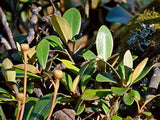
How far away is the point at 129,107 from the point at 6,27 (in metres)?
0.62

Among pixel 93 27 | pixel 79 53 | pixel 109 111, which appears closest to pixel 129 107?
pixel 109 111

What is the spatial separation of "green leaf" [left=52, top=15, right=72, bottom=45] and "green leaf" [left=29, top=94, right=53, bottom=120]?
0.75 ft

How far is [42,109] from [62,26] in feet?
0.89

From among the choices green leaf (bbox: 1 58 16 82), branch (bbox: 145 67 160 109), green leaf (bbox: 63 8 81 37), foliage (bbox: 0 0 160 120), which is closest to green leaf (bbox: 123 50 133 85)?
foliage (bbox: 0 0 160 120)

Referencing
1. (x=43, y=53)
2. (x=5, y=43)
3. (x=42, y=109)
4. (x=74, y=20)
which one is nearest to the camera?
(x=42, y=109)

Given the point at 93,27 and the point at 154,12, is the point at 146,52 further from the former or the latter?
the point at 93,27

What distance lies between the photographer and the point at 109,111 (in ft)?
2.29

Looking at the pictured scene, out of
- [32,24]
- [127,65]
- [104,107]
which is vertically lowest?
[104,107]

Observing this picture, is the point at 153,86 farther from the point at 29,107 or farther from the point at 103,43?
the point at 29,107

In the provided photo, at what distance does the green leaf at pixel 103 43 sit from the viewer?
78 cm

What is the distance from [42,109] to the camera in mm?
615

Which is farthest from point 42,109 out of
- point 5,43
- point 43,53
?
point 5,43

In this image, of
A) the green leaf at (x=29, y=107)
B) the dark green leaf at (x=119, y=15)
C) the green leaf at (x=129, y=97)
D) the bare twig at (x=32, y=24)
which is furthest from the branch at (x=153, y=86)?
the dark green leaf at (x=119, y=15)

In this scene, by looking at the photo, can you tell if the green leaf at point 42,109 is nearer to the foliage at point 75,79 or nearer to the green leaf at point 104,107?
the foliage at point 75,79
